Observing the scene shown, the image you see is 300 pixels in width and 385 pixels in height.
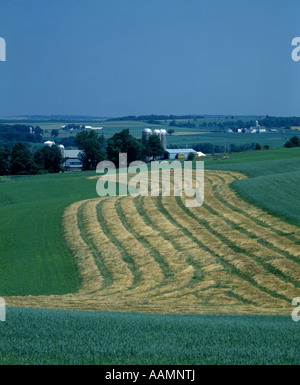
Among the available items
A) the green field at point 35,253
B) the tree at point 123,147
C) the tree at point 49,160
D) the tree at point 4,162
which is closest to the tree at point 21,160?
the tree at point 4,162

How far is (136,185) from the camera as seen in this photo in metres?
48.0

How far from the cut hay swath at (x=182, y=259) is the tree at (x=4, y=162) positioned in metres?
74.8

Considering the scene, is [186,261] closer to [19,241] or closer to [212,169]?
[19,241]

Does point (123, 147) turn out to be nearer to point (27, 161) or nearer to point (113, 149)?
point (113, 149)

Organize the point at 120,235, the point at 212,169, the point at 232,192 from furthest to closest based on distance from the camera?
the point at 212,169 → the point at 232,192 → the point at 120,235

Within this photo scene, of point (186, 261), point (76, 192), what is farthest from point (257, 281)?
point (76, 192)

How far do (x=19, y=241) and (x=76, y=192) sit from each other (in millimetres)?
22934

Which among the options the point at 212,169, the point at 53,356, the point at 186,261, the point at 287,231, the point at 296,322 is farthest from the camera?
the point at 212,169

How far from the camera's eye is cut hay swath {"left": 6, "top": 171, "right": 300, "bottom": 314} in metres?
18.7

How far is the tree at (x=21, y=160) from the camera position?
106 meters

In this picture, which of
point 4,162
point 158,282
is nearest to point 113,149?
point 4,162

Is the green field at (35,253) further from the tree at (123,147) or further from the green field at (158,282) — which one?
the tree at (123,147)

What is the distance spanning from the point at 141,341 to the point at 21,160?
98338mm

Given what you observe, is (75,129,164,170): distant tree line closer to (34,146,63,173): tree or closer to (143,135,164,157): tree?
(143,135,164,157): tree
